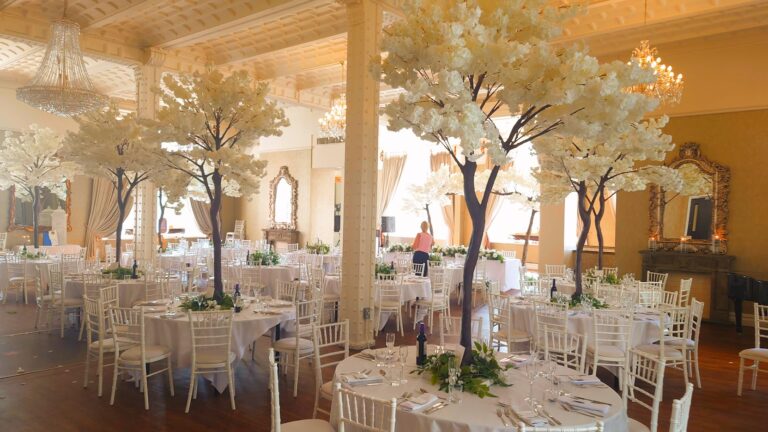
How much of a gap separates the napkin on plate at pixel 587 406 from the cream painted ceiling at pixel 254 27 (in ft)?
19.7

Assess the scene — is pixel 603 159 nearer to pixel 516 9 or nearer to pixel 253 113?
pixel 516 9

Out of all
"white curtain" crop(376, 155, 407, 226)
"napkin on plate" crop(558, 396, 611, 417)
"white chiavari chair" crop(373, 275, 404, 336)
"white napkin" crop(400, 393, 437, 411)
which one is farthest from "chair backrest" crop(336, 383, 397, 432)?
"white curtain" crop(376, 155, 407, 226)

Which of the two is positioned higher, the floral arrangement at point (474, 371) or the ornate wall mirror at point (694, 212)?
the ornate wall mirror at point (694, 212)

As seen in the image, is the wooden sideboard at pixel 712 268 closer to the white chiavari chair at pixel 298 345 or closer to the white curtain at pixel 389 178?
the white chiavari chair at pixel 298 345

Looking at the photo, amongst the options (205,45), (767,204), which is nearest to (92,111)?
(205,45)

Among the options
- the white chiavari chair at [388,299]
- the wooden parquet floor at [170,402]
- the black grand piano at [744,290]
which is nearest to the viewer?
the wooden parquet floor at [170,402]

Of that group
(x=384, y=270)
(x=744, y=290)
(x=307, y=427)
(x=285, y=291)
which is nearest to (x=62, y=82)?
(x=285, y=291)

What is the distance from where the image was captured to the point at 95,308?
5727 millimetres

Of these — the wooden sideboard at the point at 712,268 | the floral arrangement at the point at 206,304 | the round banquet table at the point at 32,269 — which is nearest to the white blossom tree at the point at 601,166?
the floral arrangement at the point at 206,304

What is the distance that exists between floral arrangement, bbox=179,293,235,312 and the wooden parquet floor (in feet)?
2.74

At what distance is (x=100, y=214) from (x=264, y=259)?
8.49 m

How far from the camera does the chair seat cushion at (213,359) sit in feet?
16.7

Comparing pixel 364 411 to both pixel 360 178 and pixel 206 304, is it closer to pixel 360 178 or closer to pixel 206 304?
pixel 206 304

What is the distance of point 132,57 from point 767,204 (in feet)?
40.1
